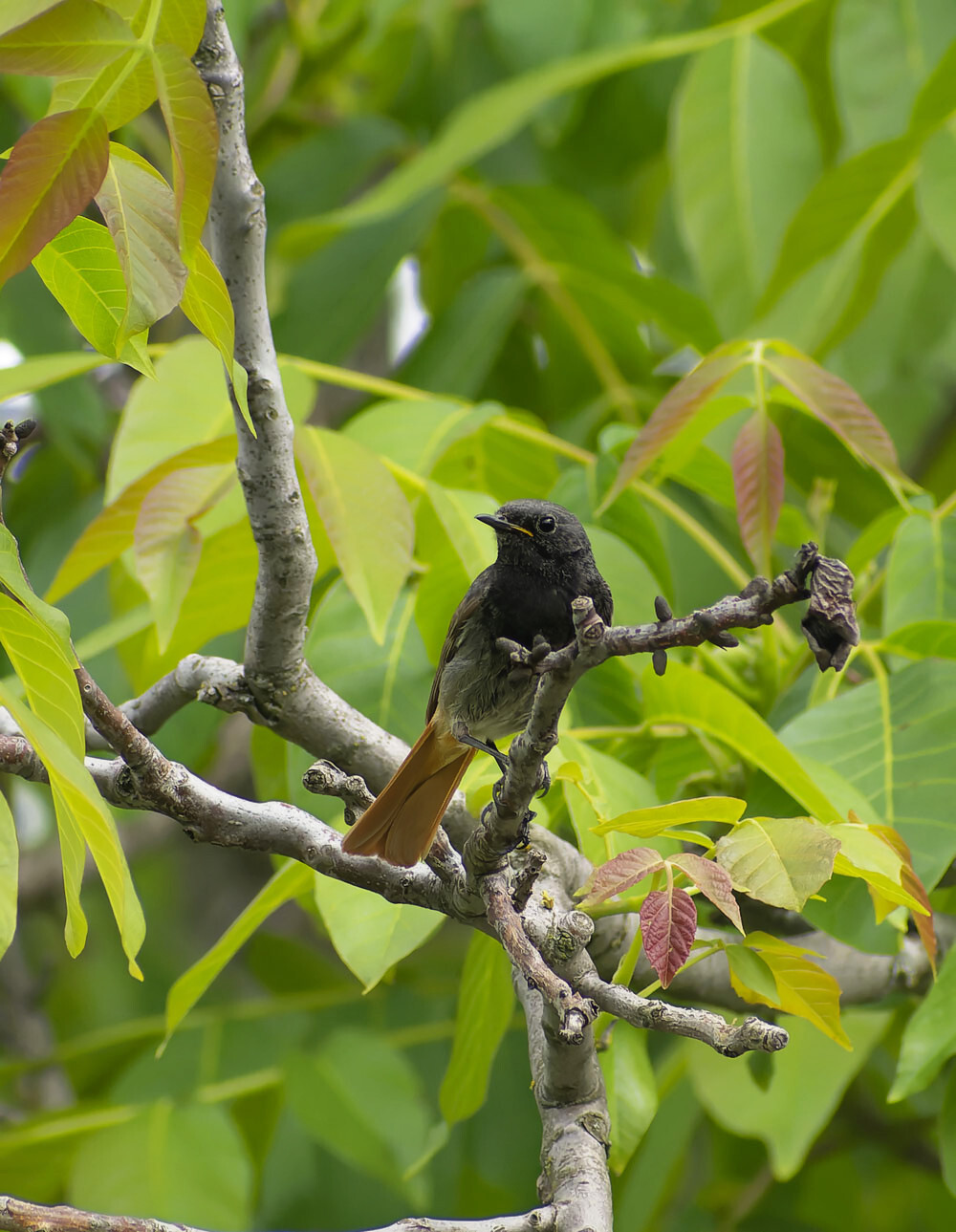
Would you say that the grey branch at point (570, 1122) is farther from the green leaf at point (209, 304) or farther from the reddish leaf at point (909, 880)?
the green leaf at point (209, 304)

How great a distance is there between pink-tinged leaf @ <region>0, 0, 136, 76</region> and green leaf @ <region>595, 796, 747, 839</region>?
3.53 ft

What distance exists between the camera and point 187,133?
1276mm

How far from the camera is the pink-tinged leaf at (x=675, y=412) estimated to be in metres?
2.19

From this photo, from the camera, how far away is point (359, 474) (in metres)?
2.18

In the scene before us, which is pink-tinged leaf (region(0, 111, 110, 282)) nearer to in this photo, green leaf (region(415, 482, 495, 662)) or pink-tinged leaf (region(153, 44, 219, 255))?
pink-tinged leaf (region(153, 44, 219, 255))

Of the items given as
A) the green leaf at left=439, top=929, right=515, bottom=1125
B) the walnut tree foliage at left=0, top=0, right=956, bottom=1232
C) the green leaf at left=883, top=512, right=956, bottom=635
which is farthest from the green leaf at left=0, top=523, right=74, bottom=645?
the green leaf at left=883, top=512, right=956, bottom=635

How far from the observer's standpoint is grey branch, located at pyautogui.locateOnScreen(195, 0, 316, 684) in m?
1.59

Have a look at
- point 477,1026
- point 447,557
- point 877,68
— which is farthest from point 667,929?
point 877,68

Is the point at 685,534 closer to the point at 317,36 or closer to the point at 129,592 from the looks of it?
the point at 129,592

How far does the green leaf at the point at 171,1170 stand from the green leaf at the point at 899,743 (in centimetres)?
169

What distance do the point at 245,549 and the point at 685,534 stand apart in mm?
1441

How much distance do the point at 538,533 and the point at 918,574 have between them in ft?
3.02

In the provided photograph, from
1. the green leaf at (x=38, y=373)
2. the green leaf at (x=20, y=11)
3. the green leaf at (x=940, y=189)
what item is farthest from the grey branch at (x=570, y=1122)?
the green leaf at (x=940, y=189)

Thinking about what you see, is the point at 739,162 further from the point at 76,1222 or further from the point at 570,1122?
the point at 76,1222
